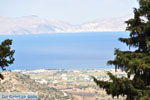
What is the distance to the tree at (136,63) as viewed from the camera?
10.4 metres

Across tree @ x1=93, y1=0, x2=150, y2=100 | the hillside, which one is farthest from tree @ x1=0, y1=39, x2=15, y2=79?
the hillside

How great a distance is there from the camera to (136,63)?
10305 mm

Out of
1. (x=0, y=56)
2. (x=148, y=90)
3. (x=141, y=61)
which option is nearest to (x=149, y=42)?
(x=141, y=61)

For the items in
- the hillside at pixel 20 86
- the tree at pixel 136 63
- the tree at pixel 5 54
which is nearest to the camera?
the tree at pixel 136 63

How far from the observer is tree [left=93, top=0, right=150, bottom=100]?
34.3 ft

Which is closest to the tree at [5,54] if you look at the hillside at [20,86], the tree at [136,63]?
the tree at [136,63]

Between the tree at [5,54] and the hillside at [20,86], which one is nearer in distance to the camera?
the tree at [5,54]

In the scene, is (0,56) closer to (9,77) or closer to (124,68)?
(124,68)

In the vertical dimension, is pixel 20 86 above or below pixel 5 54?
below

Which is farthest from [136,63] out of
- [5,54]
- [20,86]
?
[20,86]

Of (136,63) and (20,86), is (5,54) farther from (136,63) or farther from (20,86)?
(20,86)

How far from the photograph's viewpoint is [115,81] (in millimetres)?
10617

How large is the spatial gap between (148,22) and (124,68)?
150 centimetres

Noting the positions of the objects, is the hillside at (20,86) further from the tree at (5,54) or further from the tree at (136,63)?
the tree at (136,63)
